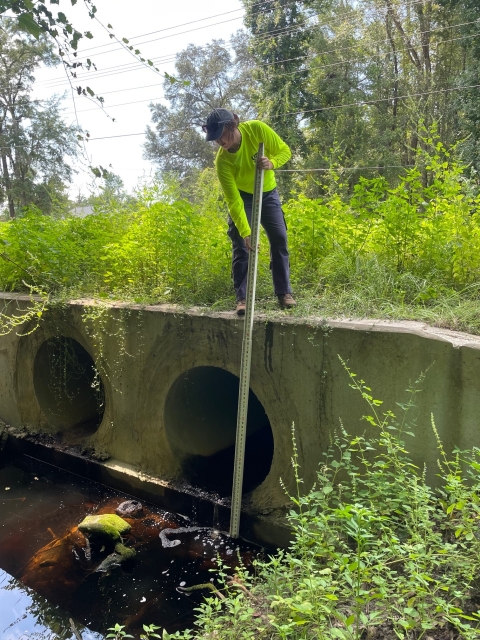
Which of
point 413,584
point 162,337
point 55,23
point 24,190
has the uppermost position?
point 24,190

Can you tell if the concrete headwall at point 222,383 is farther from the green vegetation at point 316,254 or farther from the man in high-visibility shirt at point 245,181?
the man in high-visibility shirt at point 245,181

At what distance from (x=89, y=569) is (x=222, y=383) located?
7.91 ft

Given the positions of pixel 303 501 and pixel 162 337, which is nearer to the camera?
pixel 303 501

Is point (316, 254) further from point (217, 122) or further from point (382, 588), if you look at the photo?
point (382, 588)

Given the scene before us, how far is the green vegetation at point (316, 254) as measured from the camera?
4230 mm

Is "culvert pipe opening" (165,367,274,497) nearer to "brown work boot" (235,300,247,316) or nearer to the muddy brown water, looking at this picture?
the muddy brown water

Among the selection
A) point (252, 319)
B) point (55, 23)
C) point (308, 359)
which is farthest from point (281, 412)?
point (55, 23)

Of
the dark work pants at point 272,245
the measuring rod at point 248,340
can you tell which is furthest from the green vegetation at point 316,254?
the measuring rod at point 248,340

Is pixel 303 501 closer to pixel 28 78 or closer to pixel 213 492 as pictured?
pixel 213 492

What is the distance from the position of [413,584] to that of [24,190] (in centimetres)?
2490

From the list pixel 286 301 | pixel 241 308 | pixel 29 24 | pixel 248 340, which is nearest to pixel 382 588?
pixel 248 340

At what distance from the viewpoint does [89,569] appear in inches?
166

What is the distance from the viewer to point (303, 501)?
271 centimetres

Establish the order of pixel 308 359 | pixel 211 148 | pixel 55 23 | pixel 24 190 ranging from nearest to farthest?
pixel 55 23
pixel 308 359
pixel 24 190
pixel 211 148
